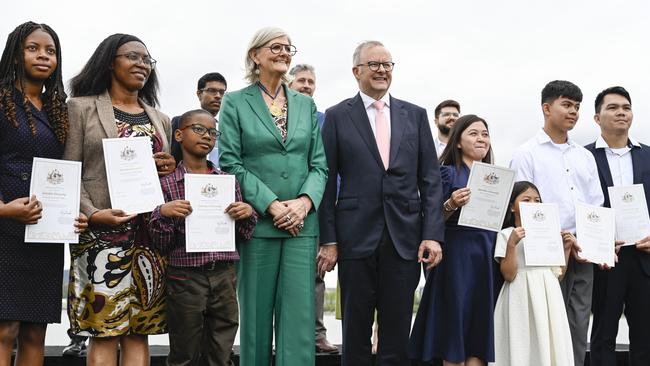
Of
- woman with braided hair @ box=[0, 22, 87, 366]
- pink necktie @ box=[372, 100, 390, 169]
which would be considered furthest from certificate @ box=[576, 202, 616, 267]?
woman with braided hair @ box=[0, 22, 87, 366]

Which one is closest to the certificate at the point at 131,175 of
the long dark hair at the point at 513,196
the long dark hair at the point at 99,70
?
the long dark hair at the point at 99,70

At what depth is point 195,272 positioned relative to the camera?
158 inches

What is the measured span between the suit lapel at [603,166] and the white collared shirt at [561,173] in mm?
217

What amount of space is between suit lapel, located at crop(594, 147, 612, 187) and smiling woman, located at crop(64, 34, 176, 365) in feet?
11.4

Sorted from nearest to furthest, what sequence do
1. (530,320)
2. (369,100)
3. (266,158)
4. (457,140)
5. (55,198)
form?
1. (55,198)
2. (266,158)
3. (369,100)
4. (530,320)
5. (457,140)

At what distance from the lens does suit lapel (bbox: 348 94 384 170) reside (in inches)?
178

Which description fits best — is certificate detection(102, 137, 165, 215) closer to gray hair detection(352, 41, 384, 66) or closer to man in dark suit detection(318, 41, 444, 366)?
man in dark suit detection(318, 41, 444, 366)

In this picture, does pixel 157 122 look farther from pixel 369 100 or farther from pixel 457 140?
pixel 457 140

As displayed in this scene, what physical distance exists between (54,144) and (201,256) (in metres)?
0.98

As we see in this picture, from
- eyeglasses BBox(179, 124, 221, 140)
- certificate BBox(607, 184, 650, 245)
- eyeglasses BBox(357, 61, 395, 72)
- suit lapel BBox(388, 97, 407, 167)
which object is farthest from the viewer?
certificate BBox(607, 184, 650, 245)

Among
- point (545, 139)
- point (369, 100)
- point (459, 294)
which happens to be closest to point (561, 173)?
point (545, 139)

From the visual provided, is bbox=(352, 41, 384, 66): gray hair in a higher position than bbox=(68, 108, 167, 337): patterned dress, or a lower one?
higher

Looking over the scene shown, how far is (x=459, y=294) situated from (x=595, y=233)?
1.17 meters

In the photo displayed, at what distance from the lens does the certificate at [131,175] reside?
3.87 meters
